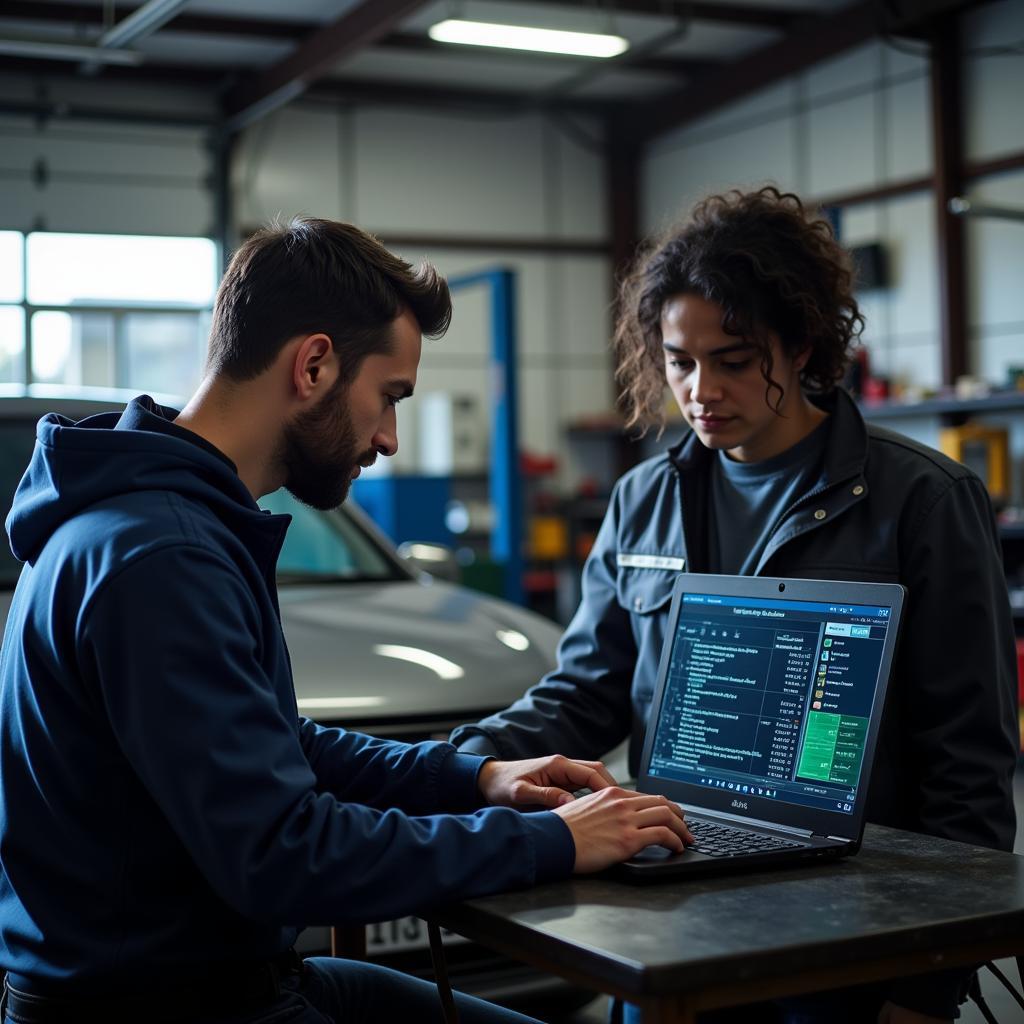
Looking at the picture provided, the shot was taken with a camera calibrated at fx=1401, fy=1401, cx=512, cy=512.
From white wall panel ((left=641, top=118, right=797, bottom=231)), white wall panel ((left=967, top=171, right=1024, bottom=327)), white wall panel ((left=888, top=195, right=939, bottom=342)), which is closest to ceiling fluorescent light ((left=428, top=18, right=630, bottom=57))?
white wall panel ((left=641, top=118, right=797, bottom=231))

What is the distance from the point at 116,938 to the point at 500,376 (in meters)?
7.45

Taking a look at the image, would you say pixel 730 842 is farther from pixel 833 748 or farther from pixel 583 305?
pixel 583 305

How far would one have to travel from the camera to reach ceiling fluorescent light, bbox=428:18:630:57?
7730 millimetres

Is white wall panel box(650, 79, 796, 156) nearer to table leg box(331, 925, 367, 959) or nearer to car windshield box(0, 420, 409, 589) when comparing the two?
car windshield box(0, 420, 409, 589)

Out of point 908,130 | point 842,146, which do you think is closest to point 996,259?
point 908,130

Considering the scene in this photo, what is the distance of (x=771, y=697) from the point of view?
1778mm

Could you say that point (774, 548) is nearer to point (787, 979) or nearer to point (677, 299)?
point (677, 299)

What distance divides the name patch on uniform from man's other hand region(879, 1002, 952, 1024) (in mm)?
728

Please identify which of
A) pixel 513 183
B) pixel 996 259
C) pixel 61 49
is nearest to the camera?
pixel 61 49

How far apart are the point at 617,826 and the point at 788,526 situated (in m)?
0.64

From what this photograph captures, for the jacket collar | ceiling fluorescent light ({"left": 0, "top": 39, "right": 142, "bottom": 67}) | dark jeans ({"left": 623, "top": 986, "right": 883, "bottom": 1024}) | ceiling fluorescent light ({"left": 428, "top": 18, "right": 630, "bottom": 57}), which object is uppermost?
ceiling fluorescent light ({"left": 428, "top": 18, "right": 630, "bottom": 57})

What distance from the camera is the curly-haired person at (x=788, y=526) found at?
183 cm

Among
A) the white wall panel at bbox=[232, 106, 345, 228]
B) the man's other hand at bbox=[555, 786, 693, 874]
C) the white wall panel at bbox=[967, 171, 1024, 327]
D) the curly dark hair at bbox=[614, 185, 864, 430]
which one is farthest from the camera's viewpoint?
the white wall panel at bbox=[232, 106, 345, 228]

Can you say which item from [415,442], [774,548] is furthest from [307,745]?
[415,442]
